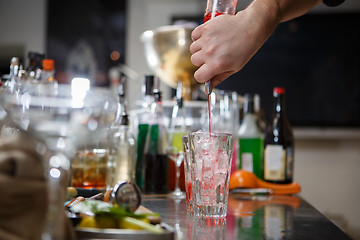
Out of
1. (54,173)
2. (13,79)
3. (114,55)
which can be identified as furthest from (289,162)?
(114,55)

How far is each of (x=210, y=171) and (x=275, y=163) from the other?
0.69m

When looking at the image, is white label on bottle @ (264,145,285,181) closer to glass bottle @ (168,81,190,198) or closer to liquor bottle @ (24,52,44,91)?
glass bottle @ (168,81,190,198)

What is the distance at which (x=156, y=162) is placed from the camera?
1188 millimetres

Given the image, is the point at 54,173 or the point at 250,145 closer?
the point at 54,173

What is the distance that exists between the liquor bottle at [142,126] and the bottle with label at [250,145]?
1.47ft

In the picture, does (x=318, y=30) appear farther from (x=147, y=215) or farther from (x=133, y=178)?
(x=147, y=215)

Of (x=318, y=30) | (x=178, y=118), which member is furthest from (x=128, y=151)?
(x=318, y=30)

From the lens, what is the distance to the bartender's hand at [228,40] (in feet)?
3.08

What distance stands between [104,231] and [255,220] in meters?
0.38

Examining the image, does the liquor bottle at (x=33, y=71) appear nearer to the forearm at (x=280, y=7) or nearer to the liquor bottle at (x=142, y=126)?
the liquor bottle at (x=142, y=126)

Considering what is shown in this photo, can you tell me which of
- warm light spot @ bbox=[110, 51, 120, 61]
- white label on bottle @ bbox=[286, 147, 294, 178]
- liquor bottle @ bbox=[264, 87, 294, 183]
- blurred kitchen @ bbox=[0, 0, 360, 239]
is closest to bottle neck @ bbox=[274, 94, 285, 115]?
liquor bottle @ bbox=[264, 87, 294, 183]

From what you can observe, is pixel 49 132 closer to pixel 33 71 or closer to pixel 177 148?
pixel 33 71

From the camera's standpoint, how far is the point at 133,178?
1182mm

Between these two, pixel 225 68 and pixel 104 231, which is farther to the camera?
pixel 225 68
